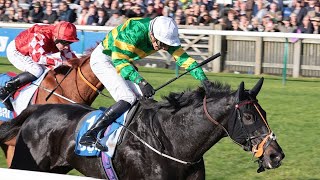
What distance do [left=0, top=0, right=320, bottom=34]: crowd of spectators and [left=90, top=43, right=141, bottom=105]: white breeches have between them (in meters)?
7.92

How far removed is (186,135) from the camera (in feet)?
17.5

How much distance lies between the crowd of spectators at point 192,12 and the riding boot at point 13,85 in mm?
7312

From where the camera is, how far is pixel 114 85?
5.89m

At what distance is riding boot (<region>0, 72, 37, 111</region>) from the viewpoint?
7.19m

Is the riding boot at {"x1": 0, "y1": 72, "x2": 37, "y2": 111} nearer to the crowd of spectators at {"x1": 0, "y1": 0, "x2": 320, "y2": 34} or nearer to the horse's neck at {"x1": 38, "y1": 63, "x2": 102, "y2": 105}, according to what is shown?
the horse's neck at {"x1": 38, "y1": 63, "x2": 102, "y2": 105}

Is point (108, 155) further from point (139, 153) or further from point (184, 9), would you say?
point (184, 9)

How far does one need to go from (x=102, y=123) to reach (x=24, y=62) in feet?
6.77

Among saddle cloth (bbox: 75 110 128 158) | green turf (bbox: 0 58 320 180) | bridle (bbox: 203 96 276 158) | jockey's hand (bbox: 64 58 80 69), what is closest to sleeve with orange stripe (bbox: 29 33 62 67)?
jockey's hand (bbox: 64 58 80 69)

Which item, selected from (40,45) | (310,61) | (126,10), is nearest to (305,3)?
(310,61)

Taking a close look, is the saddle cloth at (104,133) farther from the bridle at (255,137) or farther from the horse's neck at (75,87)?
the horse's neck at (75,87)

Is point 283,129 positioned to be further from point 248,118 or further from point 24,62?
point 248,118

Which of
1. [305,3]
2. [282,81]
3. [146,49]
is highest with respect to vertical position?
[146,49]

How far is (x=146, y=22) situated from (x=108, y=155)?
1.03 meters

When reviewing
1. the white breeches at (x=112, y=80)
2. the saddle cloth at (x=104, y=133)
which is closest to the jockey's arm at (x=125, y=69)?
the white breeches at (x=112, y=80)
